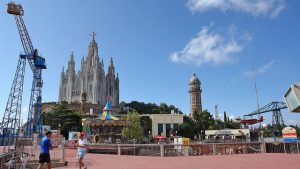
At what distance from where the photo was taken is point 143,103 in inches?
5364

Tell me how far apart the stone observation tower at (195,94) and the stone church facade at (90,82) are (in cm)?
4110

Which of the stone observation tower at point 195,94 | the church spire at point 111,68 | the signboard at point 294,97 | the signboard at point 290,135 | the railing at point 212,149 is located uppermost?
the church spire at point 111,68

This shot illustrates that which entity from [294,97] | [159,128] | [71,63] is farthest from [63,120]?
[294,97]

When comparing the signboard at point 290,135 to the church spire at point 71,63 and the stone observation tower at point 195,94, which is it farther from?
the church spire at point 71,63

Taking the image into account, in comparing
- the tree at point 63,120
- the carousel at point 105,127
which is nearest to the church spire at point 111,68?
the tree at point 63,120

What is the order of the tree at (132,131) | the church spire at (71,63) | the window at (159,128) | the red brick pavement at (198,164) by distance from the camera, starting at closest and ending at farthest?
the red brick pavement at (198,164) → the tree at (132,131) → the window at (159,128) → the church spire at (71,63)

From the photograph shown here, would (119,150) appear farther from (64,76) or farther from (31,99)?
(64,76)

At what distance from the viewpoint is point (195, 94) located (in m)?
135

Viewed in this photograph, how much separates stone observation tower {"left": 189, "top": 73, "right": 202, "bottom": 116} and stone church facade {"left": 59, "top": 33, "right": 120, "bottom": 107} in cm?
4110

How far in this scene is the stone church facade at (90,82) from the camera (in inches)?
5182

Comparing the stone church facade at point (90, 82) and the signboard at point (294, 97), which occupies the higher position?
the stone church facade at point (90, 82)

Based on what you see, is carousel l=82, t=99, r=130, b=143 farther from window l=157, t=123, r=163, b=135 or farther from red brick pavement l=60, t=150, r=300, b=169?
window l=157, t=123, r=163, b=135

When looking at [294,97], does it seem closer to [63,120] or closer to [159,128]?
[63,120]

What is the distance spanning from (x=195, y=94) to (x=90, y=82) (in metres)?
54.2
